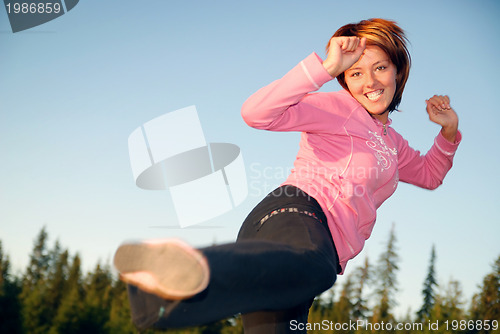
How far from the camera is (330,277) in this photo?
188 cm

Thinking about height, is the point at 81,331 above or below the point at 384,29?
below

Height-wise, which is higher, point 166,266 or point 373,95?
point 373,95

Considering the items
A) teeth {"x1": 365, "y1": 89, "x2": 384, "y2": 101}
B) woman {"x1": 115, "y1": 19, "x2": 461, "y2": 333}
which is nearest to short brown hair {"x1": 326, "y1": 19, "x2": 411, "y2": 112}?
woman {"x1": 115, "y1": 19, "x2": 461, "y2": 333}

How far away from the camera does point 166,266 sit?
1.55 meters

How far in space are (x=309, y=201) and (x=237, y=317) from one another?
17.5 m

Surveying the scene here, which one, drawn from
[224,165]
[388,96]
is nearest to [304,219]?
[388,96]

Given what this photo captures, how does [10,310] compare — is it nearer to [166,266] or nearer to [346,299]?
[346,299]

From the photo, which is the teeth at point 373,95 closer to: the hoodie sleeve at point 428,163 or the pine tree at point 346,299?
the hoodie sleeve at point 428,163

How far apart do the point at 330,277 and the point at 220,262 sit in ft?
1.78

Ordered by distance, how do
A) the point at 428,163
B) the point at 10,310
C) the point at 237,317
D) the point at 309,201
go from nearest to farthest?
the point at 309,201
the point at 428,163
the point at 237,317
the point at 10,310

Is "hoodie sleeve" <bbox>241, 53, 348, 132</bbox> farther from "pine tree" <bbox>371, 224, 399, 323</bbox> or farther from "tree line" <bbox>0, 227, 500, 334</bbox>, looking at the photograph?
"pine tree" <bbox>371, 224, 399, 323</bbox>

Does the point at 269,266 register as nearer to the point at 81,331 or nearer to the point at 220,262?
the point at 220,262

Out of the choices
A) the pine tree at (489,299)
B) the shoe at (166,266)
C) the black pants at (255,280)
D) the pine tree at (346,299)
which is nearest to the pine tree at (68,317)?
the pine tree at (346,299)

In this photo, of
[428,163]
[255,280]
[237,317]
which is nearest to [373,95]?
[428,163]
